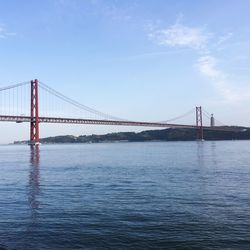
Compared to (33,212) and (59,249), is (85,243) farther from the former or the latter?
(33,212)

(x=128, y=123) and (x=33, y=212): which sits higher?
(x=128, y=123)

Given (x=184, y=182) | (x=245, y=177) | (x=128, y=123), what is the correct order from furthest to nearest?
(x=128, y=123)
(x=245, y=177)
(x=184, y=182)

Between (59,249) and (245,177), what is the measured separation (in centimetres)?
1544

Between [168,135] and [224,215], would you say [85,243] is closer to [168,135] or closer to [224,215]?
[224,215]

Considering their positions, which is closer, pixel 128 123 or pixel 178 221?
pixel 178 221

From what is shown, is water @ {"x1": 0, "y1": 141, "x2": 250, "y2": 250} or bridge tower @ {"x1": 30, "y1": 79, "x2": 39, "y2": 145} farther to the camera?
bridge tower @ {"x1": 30, "y1": 79, "x2": 39, "y2": 145}

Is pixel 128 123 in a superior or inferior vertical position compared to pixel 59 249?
superior

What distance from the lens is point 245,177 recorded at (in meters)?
22.4

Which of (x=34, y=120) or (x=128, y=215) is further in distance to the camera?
(x=34, y=120)

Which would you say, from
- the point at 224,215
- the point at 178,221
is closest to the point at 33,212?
the point at 178,221

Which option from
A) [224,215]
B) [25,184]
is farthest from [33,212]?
[25,184]

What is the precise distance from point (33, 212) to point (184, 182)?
9.46 meters

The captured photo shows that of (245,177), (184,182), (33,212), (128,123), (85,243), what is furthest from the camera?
(128,123)

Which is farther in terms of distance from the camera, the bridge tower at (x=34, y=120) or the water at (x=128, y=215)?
the bridge tower at (x=34, y=120)
